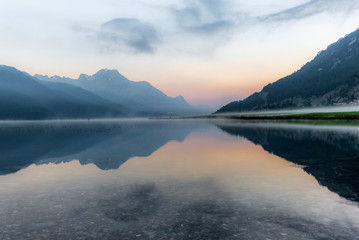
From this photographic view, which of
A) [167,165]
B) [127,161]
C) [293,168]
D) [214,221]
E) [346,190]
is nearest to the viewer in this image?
[214,221]

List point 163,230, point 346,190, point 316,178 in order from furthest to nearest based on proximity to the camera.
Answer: point 316,178 < point 346,190 < point 163,230

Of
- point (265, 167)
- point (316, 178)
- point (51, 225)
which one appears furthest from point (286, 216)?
point (265, 167)

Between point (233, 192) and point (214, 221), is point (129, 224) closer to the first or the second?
point (214, 221)

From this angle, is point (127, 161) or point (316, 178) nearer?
point (316, 178)

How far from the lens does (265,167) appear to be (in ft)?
86.6

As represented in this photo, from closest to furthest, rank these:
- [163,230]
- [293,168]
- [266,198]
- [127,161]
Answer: [163,230]
[266,198]
[293,168]
[127,161]

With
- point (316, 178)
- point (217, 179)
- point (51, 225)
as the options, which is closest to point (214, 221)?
point (51, 225)

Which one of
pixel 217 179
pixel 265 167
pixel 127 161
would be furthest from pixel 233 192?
pixel 127 161

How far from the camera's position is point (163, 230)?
39.3 ft

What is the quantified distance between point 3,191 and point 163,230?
13.0 m

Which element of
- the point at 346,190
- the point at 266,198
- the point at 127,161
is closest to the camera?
the point at 266,198

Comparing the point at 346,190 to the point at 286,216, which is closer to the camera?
the point at 286,216

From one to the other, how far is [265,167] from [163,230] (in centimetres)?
1688

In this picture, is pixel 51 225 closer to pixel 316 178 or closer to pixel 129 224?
pixel 129 224
